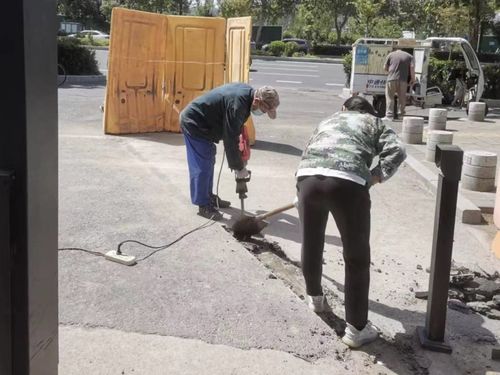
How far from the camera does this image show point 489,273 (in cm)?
542

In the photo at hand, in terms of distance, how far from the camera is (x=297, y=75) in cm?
2897

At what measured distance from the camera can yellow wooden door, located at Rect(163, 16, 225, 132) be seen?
35.8 feet

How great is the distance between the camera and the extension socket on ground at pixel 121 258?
488cm

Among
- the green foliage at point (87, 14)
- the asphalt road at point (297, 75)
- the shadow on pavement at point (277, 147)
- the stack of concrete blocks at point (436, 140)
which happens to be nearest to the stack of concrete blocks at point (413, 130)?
the stack of concrete blocks at point (436, 140)

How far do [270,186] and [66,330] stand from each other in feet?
14.9

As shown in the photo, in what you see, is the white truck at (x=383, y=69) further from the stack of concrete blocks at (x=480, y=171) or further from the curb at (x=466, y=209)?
the stack of concrete blocks at (x=480, y=171)

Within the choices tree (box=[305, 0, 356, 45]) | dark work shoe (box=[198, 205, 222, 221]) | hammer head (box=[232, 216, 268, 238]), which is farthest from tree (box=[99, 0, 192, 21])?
hammer head (box=[232, 216, 268, 238])

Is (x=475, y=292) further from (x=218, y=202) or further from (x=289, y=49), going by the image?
(x=289, y=49)

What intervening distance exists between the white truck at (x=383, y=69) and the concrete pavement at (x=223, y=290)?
26.0ft

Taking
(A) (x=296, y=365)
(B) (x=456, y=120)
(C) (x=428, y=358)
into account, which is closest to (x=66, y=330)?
(A) (x=296, y=365)

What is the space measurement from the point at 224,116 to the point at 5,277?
14.5 ft

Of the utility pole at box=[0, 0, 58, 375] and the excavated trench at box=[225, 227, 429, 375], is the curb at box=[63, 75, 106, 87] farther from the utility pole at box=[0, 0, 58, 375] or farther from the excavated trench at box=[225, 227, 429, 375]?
the utility pole at box=[0, 0, 58, 375]

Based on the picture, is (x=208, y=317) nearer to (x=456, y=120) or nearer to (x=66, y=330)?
(x=66, y=330)

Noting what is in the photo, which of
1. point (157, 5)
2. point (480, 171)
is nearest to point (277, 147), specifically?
point (480, 171)
